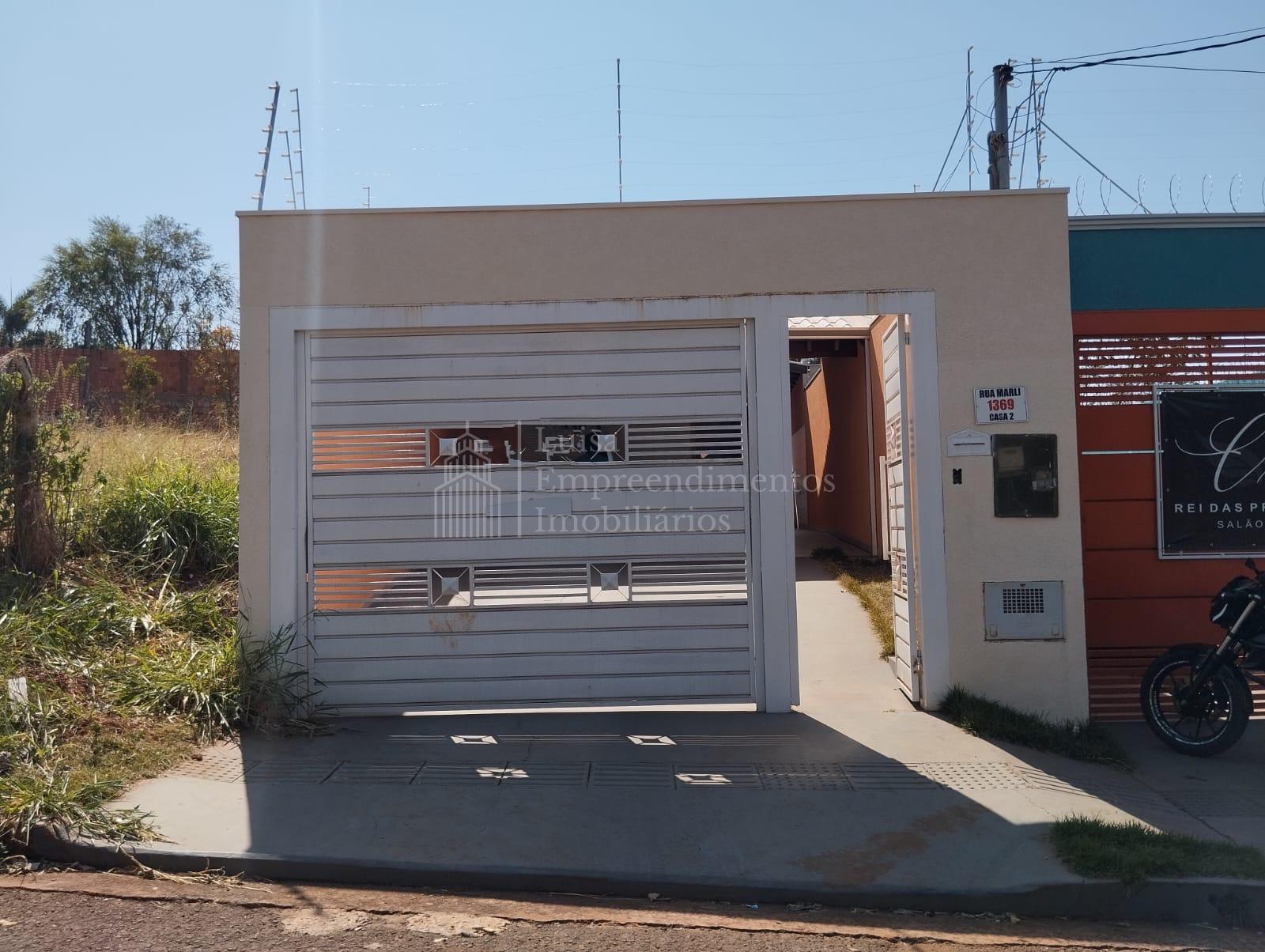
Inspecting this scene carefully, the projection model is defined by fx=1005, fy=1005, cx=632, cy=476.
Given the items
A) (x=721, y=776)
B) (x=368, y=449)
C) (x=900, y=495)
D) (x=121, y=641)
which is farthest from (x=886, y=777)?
(x=121, y=641)

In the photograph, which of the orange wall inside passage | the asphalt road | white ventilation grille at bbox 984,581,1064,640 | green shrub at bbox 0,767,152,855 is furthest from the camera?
the orange wall inside passage

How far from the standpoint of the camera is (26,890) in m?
4.36

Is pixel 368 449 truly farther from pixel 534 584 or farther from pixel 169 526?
pixel 169 526

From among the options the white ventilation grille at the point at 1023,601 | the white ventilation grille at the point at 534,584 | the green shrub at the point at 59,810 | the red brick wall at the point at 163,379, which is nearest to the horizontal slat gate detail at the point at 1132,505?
the white ventilation grille at the point at 1023,601

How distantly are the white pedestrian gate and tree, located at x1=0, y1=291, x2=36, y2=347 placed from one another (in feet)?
95.3

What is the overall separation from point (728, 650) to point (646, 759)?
4.05 feet

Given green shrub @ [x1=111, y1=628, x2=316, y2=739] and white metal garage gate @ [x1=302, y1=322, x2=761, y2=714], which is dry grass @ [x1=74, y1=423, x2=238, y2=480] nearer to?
green shrub @ [x1=111, y1=628, x2=316, y2=739]

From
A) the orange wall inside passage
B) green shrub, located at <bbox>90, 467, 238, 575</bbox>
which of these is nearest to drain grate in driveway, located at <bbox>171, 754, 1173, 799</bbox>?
green shrub, located at <bbox>90, 467, 238, 575</bbox>

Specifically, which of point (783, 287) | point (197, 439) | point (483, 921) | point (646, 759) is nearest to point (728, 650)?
point (646, 759)

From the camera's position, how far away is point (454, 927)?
407 centimetres

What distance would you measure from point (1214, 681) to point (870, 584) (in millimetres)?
4525

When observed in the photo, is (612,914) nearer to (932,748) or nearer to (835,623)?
(932,748)

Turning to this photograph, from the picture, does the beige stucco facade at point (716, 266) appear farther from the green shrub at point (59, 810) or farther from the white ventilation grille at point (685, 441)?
the green shrub at point (59, 810)

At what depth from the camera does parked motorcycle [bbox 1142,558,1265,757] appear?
632 centimetres
